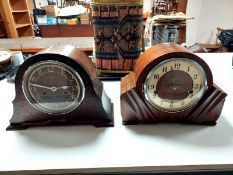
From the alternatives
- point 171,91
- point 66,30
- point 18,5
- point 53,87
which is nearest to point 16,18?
point 18,5

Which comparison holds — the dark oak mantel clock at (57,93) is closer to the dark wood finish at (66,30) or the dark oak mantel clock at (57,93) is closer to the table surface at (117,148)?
the table surface at (117,148)

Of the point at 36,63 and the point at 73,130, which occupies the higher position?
the point at 36,63

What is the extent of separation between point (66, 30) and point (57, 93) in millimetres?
2517

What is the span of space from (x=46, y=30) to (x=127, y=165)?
2.75 metres

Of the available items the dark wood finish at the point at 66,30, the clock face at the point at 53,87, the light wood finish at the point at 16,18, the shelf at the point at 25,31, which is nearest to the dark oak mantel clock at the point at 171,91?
the clock face at the point at 53,87

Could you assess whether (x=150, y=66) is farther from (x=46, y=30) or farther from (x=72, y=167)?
(x=46, y=30)

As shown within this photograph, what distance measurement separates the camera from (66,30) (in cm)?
276

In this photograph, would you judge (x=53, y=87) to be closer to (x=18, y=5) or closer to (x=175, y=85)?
(x=175, y=85)

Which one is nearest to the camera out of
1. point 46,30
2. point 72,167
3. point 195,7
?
point 72,167

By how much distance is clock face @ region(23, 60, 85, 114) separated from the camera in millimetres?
424

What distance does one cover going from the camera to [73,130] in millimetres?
466

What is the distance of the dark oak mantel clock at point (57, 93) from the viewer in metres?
0.42

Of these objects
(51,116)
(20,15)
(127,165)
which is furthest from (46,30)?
(127,165)

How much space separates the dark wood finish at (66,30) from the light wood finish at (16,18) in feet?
2.01
